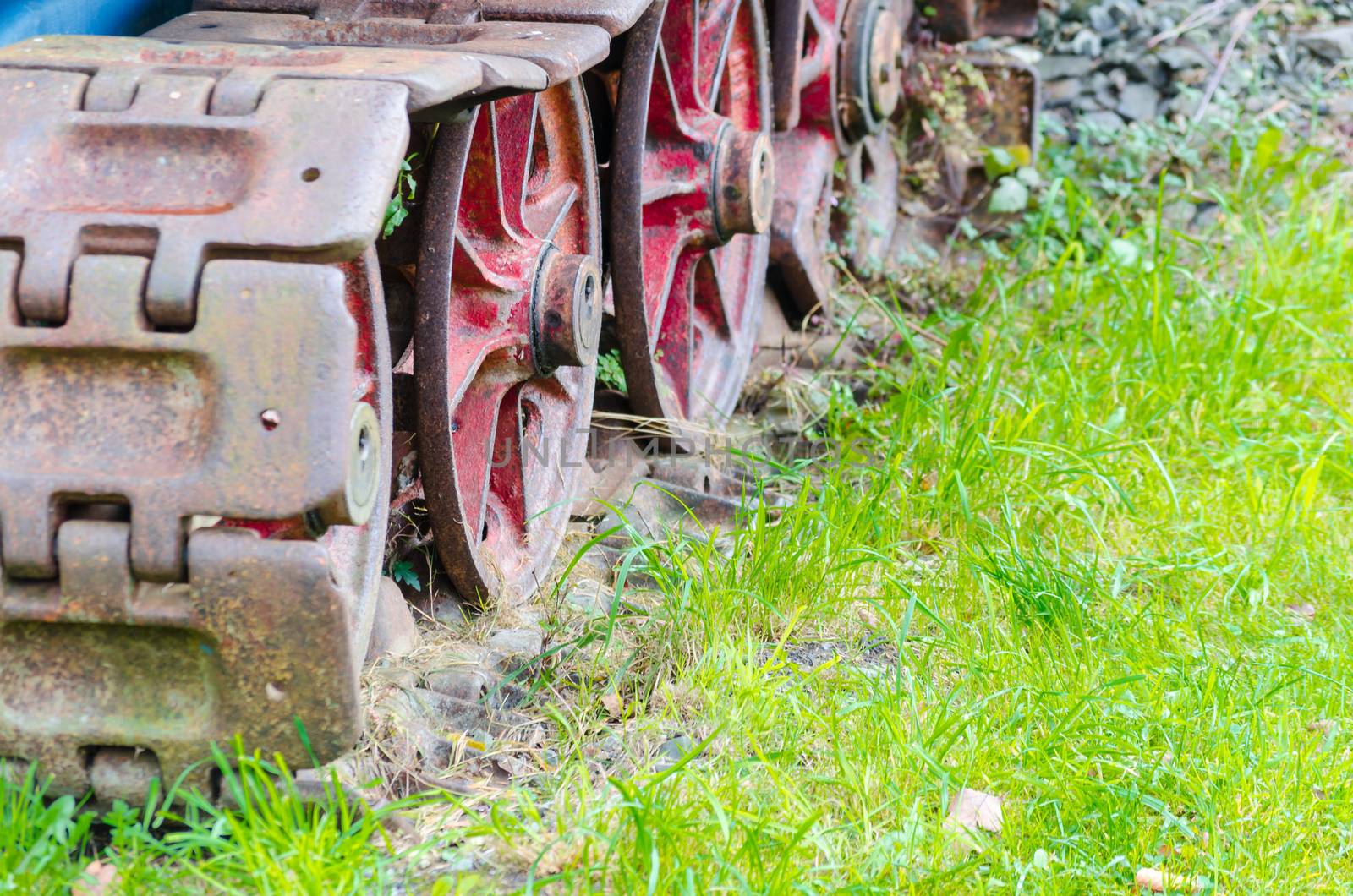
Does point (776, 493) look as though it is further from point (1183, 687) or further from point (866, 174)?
point (866, 174)

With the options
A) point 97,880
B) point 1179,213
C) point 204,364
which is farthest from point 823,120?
point 97,880

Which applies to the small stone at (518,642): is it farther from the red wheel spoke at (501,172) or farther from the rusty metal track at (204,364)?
the red wheel spoke at (501,172)

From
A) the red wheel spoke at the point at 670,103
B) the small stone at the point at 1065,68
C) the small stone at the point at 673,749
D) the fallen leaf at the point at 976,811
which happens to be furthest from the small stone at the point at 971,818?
the small stone at the point at 1065,68

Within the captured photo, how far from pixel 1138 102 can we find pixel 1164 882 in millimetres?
3879

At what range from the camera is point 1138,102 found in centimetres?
509

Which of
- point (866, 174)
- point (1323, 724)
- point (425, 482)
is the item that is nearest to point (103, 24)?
point (425, 482)

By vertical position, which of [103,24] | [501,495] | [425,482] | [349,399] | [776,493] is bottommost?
[776,493]

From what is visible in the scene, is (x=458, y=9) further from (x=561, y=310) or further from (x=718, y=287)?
(x=718, y=287)

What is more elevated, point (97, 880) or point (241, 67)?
point (241, 67)

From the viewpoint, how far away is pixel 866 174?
4562 mm

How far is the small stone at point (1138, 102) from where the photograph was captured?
5056 millimetres

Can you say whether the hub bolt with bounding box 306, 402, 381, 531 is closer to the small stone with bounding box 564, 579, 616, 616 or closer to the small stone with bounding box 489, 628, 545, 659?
the small stone with bounding box 489, 628, 545, 659

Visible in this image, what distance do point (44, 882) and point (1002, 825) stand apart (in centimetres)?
119

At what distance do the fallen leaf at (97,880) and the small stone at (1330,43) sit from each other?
5.09 meters
